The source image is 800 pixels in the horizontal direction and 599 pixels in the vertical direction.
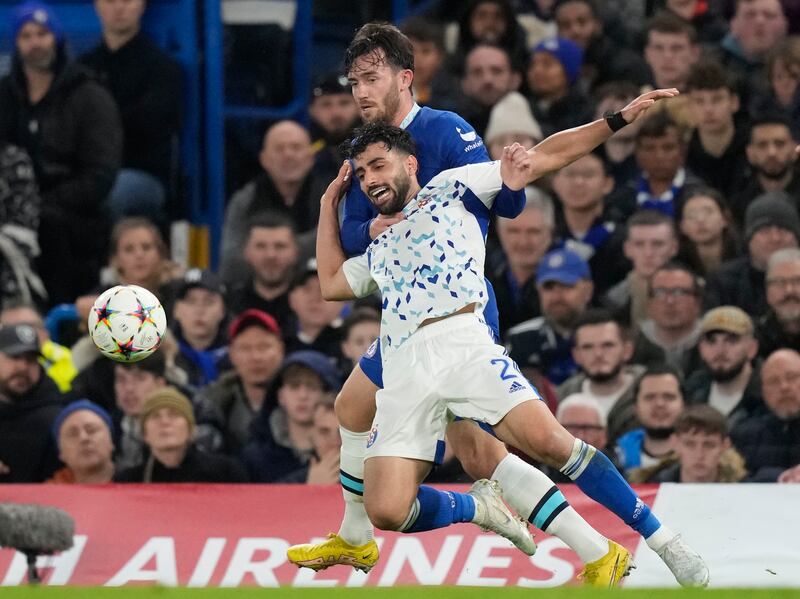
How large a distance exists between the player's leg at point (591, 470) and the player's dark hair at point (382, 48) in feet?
5.55

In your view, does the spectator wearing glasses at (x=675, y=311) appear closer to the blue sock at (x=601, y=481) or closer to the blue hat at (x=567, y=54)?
the blue hat at (x=567, y=54)

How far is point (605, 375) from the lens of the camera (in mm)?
11164

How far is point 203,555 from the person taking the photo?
962 cm

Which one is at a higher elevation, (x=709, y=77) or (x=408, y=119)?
(x=709, y=77)

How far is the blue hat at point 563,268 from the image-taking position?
38.8ft

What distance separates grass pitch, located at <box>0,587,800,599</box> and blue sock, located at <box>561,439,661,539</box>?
0.94 m

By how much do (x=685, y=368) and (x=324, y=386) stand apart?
88.6 inches

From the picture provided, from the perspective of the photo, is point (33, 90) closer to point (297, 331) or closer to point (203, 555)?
point (297, 331)

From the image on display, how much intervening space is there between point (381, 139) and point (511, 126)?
505cm

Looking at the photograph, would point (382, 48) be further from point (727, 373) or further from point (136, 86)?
point (136, 86)

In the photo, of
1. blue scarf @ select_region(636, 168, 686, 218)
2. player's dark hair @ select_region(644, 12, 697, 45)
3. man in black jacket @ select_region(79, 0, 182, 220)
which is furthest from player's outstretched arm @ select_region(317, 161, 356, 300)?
player's dark hair @ select_region(644, 12, 697, 45)

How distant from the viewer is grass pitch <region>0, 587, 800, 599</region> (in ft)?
22.0

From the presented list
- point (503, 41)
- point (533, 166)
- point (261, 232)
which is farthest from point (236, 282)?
point (533, 166)

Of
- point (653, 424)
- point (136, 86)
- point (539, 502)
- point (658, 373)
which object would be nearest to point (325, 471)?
point (653, 424)
